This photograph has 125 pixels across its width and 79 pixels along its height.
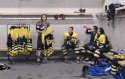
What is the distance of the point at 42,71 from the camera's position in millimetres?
8023

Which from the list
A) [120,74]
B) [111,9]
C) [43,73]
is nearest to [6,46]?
[43,73]

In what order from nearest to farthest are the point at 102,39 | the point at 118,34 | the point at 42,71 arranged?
the point at 42,71 → the point at 118,34 → the point at 102,39

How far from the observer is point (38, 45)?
9.32 meters

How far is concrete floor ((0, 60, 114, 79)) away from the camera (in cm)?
738

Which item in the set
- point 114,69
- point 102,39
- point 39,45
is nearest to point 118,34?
point 102,39

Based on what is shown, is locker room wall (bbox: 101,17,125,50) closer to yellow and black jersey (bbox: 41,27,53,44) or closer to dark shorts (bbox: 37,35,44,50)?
yellow and black jersey (bbox: 41,27,53,44)

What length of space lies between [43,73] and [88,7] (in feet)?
11.0

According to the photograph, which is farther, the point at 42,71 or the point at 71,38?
the point at 71,38

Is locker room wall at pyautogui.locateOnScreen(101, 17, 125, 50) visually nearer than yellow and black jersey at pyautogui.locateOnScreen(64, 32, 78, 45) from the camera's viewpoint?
Yes

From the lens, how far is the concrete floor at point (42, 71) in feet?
24.2

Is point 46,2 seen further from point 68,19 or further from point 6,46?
point 6,46

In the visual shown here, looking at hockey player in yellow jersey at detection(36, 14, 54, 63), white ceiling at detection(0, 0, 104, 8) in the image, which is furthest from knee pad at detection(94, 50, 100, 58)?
white ceiling at detection(0, 0, 104, 8)

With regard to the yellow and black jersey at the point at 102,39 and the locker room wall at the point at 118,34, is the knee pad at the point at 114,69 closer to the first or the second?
the locker room wall at the point at 118,34

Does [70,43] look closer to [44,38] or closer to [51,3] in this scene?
[44,38]
